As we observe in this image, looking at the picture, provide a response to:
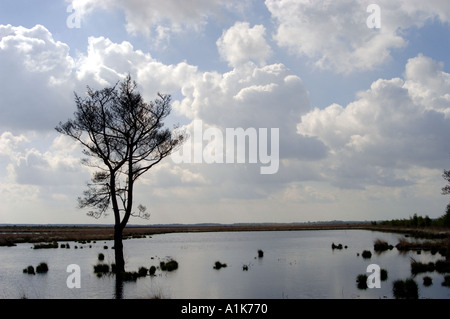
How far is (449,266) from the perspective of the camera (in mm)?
28969

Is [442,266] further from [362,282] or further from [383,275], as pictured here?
[362,282]

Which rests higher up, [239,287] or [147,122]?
[147,122]

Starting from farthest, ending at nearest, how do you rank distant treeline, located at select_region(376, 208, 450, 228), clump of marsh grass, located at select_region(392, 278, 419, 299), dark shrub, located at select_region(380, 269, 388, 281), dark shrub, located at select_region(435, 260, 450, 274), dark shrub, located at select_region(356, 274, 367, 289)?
distant treeline, located at select_region(376, 208, 450, 228) < dark shrub, located at select_region(435, 260, 450, 274) < dark shrub, located at select_region(380, 269, 388, 281) < dark shrub, located at select_region(356, 274, 367, 289) < clump of marsh grass, located at select_region(392, 278, 419, 299)

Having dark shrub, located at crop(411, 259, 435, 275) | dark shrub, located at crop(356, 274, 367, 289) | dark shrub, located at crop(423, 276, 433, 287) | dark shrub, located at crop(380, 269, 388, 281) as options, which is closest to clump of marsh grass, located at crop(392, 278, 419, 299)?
dark shrub, located at crop(356, 274, 367, 289)

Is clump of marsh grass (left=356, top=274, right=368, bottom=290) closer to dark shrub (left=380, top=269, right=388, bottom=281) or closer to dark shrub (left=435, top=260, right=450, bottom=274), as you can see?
dark shrub (left=380, top=269, right=388, bottom=281)

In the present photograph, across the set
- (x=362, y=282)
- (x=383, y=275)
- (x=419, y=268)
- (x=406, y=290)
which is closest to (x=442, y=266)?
(x=419, y=268)

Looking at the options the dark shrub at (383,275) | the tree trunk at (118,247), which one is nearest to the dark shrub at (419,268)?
the dark shrub at (383,275)

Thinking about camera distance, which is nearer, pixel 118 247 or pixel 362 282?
pixel 362 282

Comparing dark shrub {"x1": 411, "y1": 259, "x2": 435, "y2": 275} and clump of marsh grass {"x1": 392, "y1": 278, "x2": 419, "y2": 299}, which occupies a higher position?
clump of marsh grass {"x1": 392, "y1": 278, "x2": 419, "y2": 299}

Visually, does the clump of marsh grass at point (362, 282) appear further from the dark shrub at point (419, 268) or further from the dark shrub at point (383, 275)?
the dark shrub at point (419, 268)
